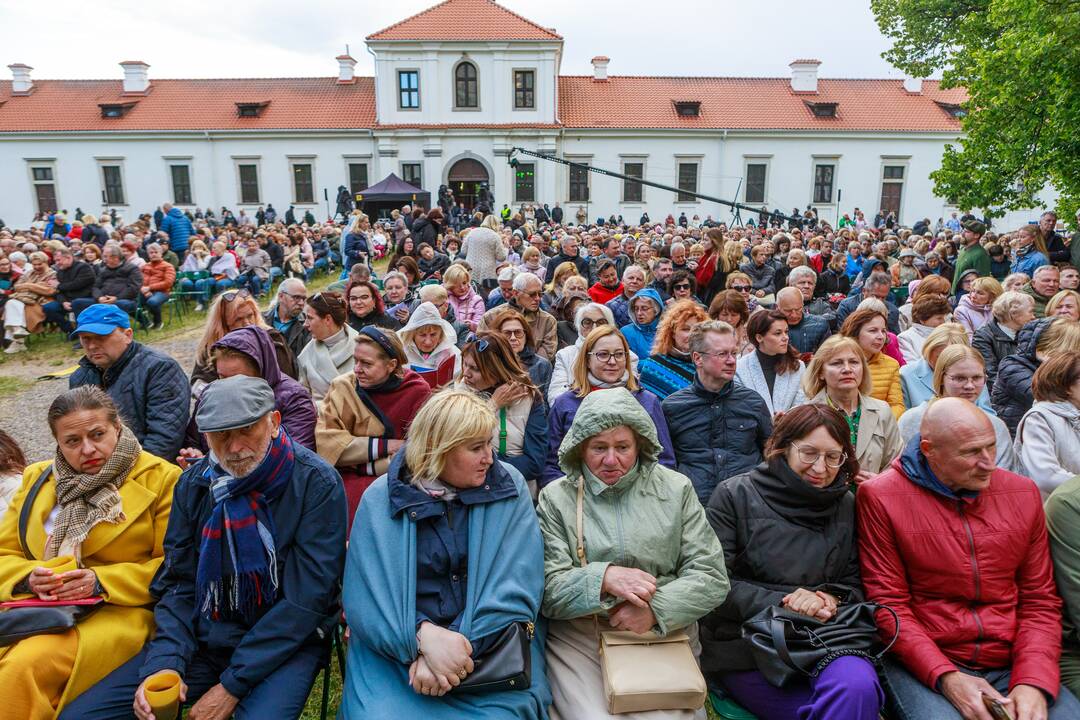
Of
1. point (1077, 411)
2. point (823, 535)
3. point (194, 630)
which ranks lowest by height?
point (194, 630)

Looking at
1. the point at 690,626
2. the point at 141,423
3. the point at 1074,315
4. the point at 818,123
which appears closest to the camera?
the point at 690,626

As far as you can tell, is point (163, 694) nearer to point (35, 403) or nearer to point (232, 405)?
point (232, 405)

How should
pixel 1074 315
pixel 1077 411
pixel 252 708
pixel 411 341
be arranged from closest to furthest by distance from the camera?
pixel 252 708, pixel 1077 411, pixel 411 341, pixel 1074 315

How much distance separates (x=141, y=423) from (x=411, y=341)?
5.87ft

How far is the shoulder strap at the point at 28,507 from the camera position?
2783mm

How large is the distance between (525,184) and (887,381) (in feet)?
92.0

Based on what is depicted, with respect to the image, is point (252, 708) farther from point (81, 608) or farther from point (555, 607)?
point (555, 607)

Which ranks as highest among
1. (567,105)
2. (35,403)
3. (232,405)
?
(567,105)

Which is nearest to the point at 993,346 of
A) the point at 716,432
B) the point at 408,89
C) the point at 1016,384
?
the point at 1016,384

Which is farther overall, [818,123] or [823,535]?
[818,123]

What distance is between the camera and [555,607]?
2.66m

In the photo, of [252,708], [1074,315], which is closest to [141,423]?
[252,708]

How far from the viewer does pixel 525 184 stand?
102 feet

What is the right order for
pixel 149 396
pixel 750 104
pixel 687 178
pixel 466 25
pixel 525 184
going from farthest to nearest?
pixel 750 104
pixel 687 178
pixel 525 184
pixel 466 25
pixel 149 396
